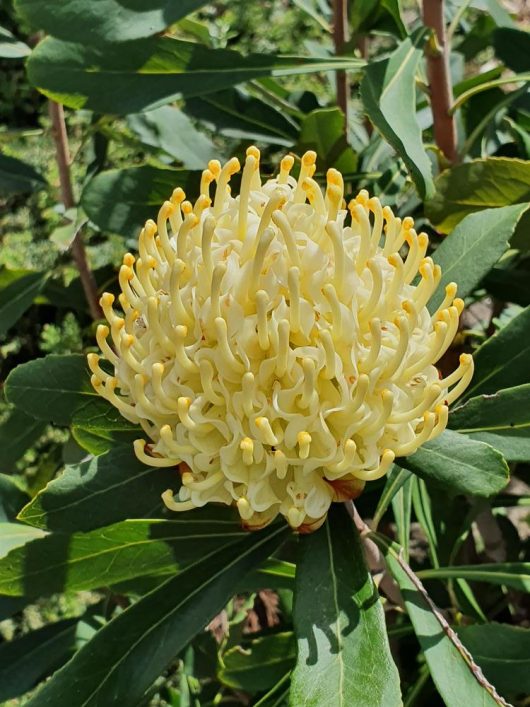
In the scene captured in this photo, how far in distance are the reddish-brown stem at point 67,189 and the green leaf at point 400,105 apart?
80 cm

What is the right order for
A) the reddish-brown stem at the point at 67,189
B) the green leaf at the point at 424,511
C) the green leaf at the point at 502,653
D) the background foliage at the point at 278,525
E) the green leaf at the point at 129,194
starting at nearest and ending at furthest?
1. the background foliage at the point at 278,525
2. the green leaf at the point at 502,653
3. the green leaf at the point at 129,194
4. the green leaf at the point at 424,511
5. the reddish-brown stem at the point at 67,189

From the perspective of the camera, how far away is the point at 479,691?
91 cm

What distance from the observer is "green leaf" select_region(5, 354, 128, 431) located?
42.0 inches

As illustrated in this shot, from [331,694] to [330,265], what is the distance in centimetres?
44

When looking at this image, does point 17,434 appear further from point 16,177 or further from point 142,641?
point 142,641

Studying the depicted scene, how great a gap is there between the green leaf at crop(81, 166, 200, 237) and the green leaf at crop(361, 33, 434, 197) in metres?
0.34

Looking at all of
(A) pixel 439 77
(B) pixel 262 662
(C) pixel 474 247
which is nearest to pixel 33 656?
(B) pixel 262 662

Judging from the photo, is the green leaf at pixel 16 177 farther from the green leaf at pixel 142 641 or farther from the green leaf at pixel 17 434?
the green leaf at pixel 142 641

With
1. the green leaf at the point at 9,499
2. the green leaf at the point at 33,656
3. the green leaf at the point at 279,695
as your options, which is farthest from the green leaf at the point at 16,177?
the green leaf at the point at 279,695

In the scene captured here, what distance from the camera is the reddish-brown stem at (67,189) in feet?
5.61

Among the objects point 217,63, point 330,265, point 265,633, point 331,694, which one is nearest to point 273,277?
point 330,265

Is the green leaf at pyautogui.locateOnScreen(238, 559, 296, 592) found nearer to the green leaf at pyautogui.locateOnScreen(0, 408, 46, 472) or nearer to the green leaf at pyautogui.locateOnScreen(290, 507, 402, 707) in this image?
the green leaf at pyautogui.locateOnScreen(290, 507, 402, 707)

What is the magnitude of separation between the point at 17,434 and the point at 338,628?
0.92 m

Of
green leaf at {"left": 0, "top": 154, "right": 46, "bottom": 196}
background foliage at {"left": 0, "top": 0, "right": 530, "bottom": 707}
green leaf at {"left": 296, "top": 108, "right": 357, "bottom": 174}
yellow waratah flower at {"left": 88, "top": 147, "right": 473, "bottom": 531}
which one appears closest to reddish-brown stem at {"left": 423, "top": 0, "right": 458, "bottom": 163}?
background foliage at {"left": 0, "top": 0, "right": 530, "bottom": 707}
